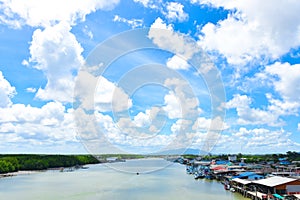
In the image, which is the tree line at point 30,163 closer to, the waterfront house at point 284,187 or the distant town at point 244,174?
the distant town at point 244,174

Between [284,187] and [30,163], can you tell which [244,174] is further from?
[30,163]

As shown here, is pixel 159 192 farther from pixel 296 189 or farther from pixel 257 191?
pixel 296 189

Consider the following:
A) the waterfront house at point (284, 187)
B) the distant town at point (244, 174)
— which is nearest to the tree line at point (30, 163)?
the distant town at point (244, 174)

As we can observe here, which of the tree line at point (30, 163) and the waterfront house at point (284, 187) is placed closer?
the waterfront house at point (284, 187)

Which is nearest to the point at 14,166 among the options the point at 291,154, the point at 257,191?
the point at 257,191

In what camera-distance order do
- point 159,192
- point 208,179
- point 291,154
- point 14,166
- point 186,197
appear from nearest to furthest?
1. point 186,197
2. point 159,192
3. point 208,179
4. point 14,166
5. point 291,154

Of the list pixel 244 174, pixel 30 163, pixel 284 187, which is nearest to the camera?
pixel 284 187

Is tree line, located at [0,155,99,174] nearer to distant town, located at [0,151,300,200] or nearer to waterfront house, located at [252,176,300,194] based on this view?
distant town, located at [0,151,300,200]

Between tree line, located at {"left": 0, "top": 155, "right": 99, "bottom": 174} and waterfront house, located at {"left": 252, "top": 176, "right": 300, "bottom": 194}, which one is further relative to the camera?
tree line, located at {"left": 0, "top": 155, "right": 99, "bottom": 174}

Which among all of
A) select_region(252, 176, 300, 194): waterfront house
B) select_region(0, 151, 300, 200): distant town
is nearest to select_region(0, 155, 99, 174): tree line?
select_region(0, 151, 300, 200): distant town

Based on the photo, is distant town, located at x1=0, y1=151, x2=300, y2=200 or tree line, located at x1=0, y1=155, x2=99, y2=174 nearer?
distant town, located at x1=0, y1=151, x2=300, y2=200

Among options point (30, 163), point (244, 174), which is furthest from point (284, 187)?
point (30, 163)
